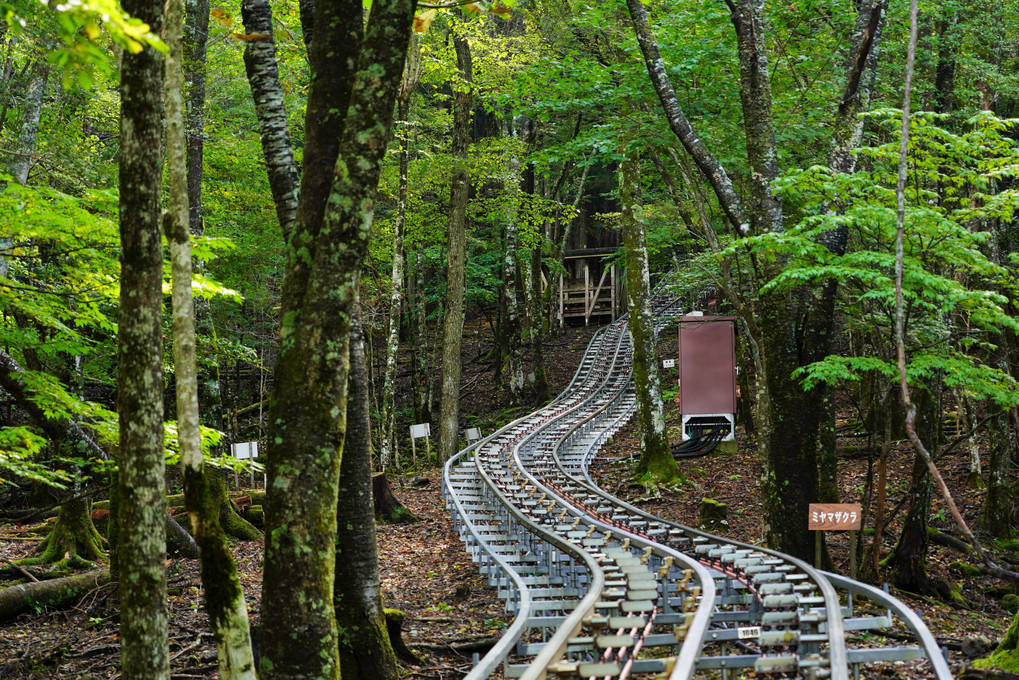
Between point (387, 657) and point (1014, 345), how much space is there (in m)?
11.9

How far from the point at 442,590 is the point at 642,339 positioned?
875cm

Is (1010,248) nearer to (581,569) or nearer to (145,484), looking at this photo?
(581,569)

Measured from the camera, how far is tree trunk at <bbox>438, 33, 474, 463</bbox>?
21734 millimetres

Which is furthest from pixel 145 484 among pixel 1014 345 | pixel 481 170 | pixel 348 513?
pixel 481 170

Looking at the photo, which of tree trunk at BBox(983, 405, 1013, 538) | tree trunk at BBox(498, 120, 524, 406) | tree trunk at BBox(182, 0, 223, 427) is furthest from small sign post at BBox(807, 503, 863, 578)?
tree trunk at BBox(498, 120, 524, 406)

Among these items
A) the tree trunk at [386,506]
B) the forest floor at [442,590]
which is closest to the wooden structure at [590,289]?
the forest floor at [442,590]

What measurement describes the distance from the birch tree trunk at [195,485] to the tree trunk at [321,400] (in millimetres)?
280

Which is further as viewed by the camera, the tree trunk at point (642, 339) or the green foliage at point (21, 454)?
the tree trunk at point (642, 339)

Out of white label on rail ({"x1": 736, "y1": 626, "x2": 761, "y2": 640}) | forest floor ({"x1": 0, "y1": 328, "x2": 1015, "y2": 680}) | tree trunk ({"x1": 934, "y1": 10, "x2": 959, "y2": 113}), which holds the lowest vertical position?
forest floor ({"x1": 0, "y1": 328, "x2": 1015, "y2": 680})

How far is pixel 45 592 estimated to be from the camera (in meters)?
10.6

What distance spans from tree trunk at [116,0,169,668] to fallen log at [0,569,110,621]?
7164 millimetres

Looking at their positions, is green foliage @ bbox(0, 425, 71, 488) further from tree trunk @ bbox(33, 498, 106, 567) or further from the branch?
the branch

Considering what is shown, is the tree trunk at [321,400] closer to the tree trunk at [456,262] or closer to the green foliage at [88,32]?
the green foliage at [88,32]

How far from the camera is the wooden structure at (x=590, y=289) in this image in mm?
39219
